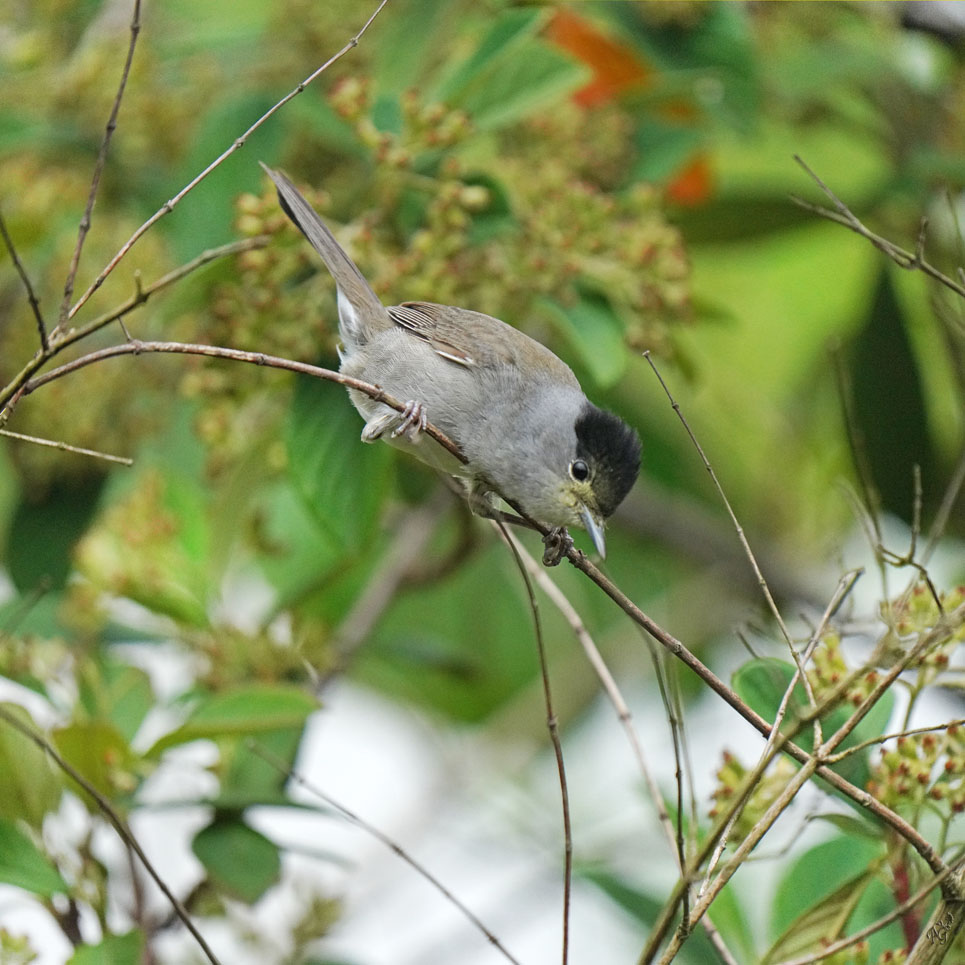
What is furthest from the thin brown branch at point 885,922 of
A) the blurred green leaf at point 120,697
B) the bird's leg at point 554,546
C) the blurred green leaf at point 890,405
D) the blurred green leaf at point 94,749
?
the blurred green leaf at point 890,405

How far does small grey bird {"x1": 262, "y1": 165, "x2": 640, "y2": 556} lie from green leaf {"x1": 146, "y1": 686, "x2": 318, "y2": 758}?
0.60 meters

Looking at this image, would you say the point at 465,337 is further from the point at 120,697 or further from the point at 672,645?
the point at 672,645

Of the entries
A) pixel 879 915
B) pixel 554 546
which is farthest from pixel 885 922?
pixel 554 546

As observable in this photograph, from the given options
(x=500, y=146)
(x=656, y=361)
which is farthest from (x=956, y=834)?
(x=500, y=146)

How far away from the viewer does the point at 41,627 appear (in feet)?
11.4

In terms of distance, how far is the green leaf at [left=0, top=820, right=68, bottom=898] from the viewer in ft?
7.82

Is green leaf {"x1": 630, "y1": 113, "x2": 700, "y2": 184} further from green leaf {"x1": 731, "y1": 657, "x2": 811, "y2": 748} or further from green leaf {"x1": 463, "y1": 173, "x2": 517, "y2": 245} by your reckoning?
green leaf {"x1": 731, "y1": 657, "x2": 811, "y2": 748}

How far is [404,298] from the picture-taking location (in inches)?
123

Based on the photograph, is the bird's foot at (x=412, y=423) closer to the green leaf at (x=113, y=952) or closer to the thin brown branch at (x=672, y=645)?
the thin brown branch at (x=672, y=645)

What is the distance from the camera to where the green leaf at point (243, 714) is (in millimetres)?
2680

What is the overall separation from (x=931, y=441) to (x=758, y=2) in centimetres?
193

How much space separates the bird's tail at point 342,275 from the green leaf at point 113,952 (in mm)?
1529

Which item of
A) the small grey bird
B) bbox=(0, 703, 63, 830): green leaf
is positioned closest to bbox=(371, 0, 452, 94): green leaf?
the small grey bird

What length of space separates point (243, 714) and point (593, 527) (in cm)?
89
